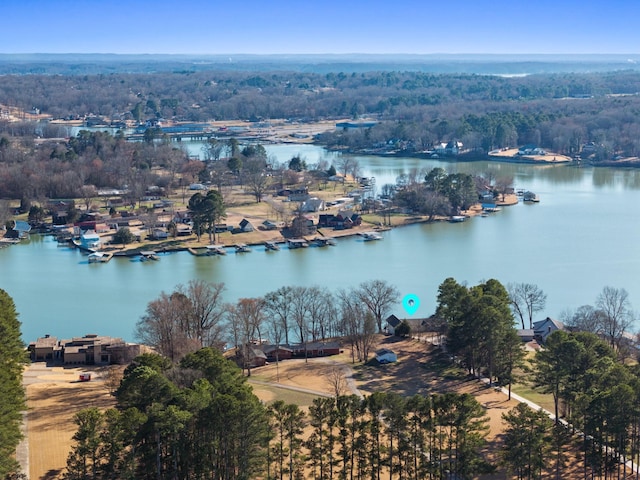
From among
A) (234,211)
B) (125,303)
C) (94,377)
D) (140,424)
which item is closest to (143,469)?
(140,424)

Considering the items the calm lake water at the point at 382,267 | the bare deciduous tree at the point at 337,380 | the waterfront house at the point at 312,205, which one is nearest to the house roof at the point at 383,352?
the bare deciduous tree at the point at 337,380

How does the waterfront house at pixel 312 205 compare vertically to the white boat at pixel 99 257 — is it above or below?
above

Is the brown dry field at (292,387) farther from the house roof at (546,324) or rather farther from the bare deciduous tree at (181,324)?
the house roof at (546,324)

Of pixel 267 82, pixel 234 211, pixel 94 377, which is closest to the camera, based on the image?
pixel 94 377

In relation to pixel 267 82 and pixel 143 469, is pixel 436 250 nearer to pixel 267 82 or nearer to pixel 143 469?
pixel 143 469

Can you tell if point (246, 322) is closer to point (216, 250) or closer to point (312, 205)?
point (216, 250)

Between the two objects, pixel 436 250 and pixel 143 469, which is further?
pixel 436 250

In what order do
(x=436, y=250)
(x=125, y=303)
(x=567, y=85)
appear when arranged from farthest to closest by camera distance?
(x=567, y=85), (x=436, y=250), (x=125, y=303)

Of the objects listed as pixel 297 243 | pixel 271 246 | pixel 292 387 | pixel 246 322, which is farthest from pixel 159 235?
pixel 292 387
